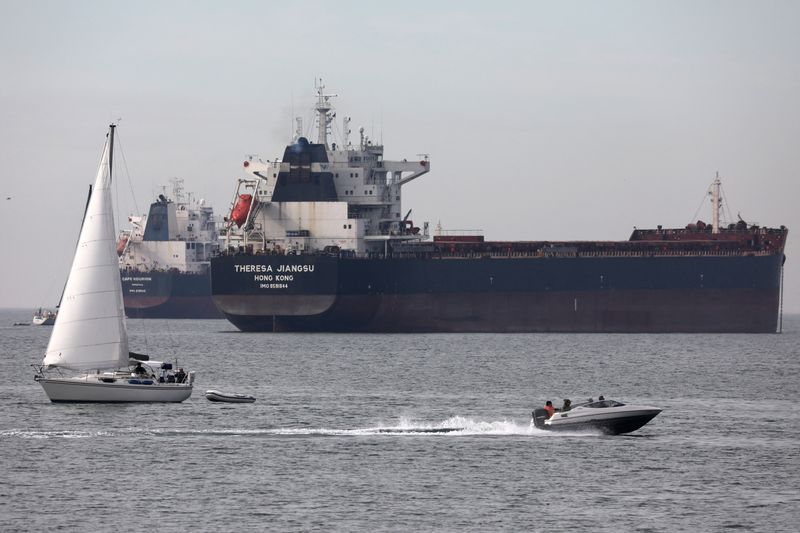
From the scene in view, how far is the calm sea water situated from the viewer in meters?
36.1

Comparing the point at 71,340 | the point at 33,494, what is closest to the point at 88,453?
the point at 33,494

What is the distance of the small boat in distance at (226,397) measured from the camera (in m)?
59.4

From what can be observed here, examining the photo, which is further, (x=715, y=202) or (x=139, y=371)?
(x=715, y=202)

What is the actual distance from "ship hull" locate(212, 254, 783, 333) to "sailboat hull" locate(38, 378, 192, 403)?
5085 centimetres

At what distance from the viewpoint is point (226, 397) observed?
59594 mm

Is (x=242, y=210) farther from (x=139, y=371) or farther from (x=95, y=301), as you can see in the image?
(x=95, y=301)

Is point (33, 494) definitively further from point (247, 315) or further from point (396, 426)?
point (247, 315)

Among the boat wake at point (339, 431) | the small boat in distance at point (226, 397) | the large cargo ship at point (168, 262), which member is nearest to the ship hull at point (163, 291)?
the large cargo ship at point (168, 262)

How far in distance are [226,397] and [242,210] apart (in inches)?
2086

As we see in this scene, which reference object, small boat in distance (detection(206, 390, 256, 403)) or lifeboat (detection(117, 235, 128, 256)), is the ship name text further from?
lifeboat (detection(117, 235, 128, 256))

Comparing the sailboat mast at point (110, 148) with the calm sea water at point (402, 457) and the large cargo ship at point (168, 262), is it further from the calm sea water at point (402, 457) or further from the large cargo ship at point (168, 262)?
the large cargo ship at point (168, 262)

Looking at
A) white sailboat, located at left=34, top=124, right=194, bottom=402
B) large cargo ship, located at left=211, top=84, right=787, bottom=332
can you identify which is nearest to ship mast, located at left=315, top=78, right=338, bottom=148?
large cargo ship, located at left=211, top=84, right=787, bottom=332

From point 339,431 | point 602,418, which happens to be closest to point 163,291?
point 339,431

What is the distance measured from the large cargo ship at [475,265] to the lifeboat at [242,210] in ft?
0.34
